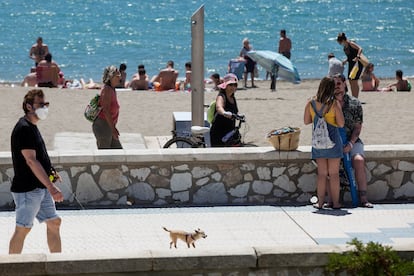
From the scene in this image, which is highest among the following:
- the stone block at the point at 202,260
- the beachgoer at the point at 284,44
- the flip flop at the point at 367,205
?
the beachgoer at the point at 284,44

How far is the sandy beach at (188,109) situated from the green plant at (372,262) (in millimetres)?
8484

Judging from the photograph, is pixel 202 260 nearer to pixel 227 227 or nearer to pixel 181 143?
pixel 227 227

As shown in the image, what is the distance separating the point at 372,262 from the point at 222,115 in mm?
5532

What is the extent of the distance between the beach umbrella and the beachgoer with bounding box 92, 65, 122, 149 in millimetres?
15199

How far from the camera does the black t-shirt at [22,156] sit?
8.85 m

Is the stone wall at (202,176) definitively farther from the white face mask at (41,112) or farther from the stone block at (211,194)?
the white face mask at (41,112)

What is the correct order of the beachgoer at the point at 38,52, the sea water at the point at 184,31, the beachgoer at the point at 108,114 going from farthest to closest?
the sea water at the point at 184,31 < the beachgoer at the point at 38,52 < the beachgoer at the point at 108,114

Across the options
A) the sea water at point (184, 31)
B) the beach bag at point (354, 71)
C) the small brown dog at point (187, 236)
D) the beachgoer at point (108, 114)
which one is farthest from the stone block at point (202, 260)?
the sea water at point (184, 31)

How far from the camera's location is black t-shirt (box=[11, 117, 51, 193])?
8852 mm

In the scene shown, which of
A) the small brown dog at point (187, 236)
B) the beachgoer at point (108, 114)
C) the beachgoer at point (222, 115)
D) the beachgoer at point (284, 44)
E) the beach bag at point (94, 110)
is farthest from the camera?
the beachgoer at point (284, 44)

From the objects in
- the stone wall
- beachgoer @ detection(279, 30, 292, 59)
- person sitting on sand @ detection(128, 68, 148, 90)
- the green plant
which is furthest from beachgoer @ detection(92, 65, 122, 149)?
beachgoer @ detection(279, 30, 292, 59)

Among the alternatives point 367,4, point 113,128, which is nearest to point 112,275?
point 113,128

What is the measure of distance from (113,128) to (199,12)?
7.47 ft

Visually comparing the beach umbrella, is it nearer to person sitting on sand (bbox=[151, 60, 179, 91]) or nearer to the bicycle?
person sitting on sand (bbox=[151, 60, 179, 91])
